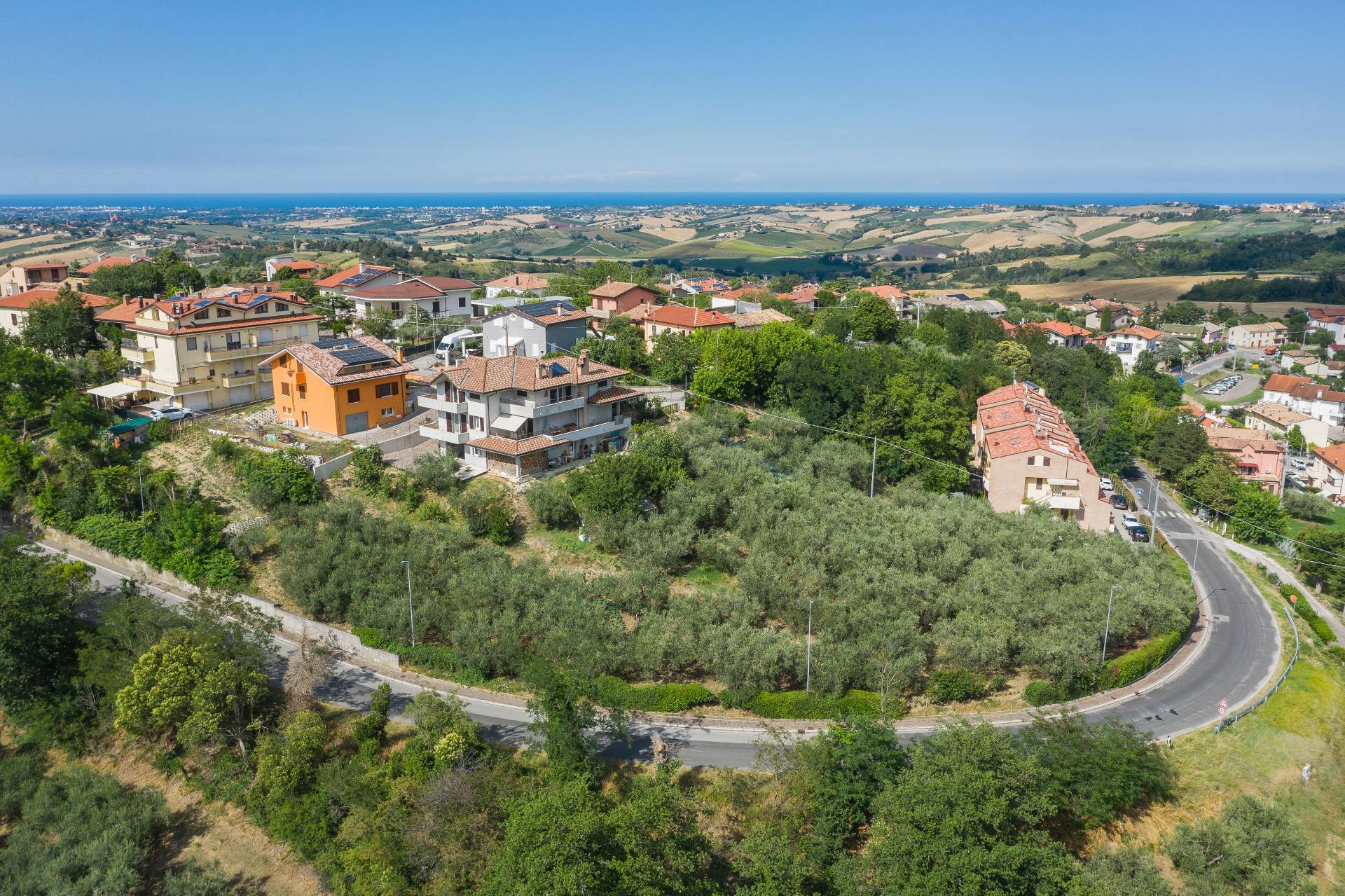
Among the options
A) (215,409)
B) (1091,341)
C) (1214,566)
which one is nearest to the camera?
(1214,566)

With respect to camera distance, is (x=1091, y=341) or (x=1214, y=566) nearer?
(x=1214, y=566)

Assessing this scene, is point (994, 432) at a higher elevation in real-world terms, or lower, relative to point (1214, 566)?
higher

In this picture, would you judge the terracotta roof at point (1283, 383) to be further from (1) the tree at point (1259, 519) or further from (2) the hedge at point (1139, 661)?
(2) the hedge at point (1139, 661)

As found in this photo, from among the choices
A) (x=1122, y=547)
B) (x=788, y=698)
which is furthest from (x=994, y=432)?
(x=788, y=698)

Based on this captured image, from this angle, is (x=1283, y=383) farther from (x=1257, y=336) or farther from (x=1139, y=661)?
(x=1139, y=661)

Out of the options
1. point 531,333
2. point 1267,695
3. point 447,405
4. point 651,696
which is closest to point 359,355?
point 447,405

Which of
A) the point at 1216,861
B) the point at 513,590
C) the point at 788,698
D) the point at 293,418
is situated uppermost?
the point at 293,418

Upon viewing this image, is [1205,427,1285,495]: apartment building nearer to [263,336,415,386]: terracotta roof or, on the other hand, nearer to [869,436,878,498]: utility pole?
[869,436,878,498]: utility pole

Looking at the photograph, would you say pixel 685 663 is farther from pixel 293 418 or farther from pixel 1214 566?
pixel 1214 566
